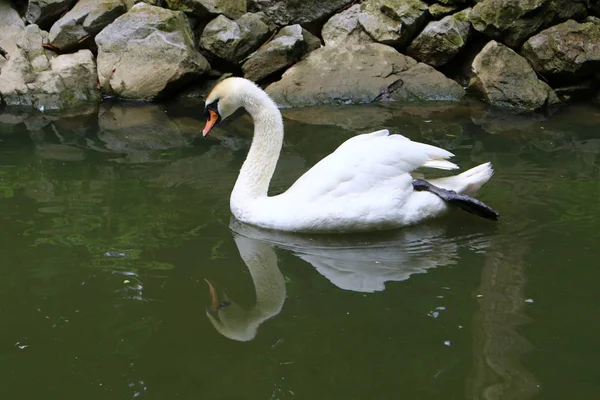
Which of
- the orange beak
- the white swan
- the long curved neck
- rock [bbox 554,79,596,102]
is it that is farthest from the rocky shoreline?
the white swan

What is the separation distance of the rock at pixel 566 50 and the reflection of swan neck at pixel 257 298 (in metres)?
5.69

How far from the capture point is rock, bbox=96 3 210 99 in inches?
386

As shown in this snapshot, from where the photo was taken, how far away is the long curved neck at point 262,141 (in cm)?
551

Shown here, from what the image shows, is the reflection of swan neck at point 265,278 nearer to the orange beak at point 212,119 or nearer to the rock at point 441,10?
the orange beak at point 212,119

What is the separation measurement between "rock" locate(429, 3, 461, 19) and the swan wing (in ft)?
16.9

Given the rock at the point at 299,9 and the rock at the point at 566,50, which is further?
the rock at the point at 299,9

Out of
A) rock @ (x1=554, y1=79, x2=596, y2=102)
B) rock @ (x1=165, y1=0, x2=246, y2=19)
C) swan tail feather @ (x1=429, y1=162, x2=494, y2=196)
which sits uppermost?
swan tail feather @ (x1=429, y1=162, x2=494, y2=196)

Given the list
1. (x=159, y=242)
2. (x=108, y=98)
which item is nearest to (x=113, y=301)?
(x=159, y=242)

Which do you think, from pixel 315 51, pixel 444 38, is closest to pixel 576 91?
pixel 444 38

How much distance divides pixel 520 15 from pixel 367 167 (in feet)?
17.4

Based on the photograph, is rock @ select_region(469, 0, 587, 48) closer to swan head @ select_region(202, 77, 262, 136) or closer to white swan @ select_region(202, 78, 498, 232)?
white swan @ select_region(202, 78, 498, 232)

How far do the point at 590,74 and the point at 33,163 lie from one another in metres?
6.50

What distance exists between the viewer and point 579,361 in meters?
3.52

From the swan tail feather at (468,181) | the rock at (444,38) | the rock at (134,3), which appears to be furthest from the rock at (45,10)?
the swan tail feather at (468,181)
